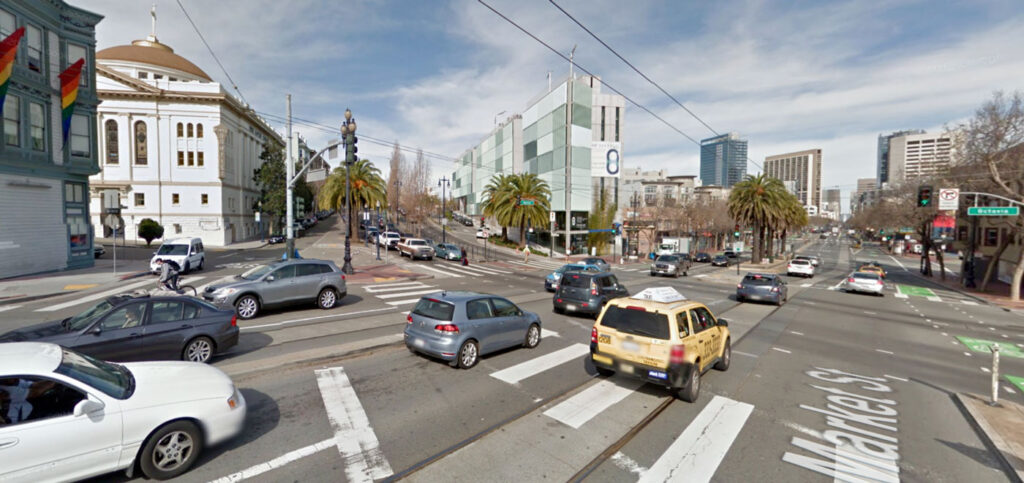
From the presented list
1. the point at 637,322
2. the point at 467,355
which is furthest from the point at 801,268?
the point at 467,355

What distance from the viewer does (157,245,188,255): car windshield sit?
78.6 feet

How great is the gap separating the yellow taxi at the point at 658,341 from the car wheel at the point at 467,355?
247cm

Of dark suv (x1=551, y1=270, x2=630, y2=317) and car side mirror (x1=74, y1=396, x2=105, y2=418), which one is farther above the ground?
car side mirror (x1=74, y1=396, x2=105, y2=418)

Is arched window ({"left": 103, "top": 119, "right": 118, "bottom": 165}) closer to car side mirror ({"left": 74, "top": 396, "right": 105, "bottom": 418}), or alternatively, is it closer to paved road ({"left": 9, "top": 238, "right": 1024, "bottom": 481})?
paved road ({"left": 9, "top": 238, "right": 1024, "bottom": 481})

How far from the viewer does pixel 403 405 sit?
6.90 m

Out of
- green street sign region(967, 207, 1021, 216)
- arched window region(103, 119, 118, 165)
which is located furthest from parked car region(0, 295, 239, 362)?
arched window region(103, 119, 118, 165)

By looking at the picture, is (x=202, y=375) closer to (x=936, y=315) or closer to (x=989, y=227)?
(x=936, y=315)

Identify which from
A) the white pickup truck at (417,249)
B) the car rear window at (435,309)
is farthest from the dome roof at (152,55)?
the car rear window at (435,309)

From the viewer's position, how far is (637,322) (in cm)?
759

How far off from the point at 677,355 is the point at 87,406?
7.33 metres

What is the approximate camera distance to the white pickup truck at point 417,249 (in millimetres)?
35312

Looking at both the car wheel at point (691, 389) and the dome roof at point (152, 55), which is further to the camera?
the dome roof at point (152, 55)

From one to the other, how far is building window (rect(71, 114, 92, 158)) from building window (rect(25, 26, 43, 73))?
291 centimetres

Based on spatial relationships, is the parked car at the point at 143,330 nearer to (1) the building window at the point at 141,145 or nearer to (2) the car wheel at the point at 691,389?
(2) the car wheel at the point at 691,389
